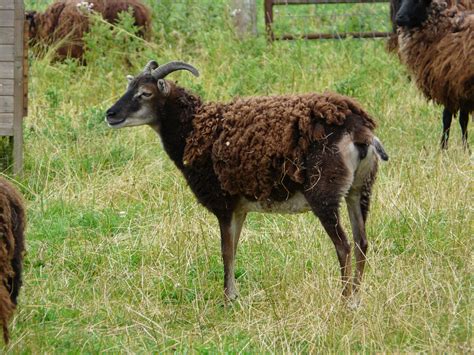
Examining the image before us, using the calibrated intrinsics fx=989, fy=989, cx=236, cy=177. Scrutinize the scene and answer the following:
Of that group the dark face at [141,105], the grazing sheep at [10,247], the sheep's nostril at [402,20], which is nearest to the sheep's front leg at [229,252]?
the dark face at [141,105]

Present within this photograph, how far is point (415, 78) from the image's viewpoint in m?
9.91

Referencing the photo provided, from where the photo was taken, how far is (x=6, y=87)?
8.74m

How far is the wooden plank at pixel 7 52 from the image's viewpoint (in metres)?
8.74

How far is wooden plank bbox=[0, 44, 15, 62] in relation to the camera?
8.74m

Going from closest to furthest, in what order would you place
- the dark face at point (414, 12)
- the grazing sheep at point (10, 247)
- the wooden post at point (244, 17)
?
the grazing sheep at point (10, 247)
the dark face at point (414, 12)
the wooden post at point (244, 17)

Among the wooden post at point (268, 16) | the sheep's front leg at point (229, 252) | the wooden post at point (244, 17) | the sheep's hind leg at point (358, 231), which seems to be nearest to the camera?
the sheep's hind leg at point (358, 231)

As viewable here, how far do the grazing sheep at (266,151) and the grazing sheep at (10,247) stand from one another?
145 cm

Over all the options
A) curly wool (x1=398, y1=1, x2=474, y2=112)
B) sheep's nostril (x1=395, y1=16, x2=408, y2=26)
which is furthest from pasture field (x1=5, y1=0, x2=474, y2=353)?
sheep's nostril (x1=395, y1=16, x2=408, y2=26)

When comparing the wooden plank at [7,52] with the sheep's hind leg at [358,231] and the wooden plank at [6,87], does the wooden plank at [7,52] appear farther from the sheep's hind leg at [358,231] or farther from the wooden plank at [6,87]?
the sheep's hind leg at [358,231]

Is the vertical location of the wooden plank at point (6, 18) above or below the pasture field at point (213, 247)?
above

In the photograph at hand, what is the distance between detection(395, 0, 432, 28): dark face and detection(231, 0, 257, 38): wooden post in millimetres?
3477

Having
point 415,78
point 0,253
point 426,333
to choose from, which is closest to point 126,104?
point 0,253

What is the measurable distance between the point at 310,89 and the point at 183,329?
5.34 metres

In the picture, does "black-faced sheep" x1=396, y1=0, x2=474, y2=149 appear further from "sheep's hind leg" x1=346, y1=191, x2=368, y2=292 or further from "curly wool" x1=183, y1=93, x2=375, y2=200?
"curly wool" x1=183, y1=93, x2=375, y2=200
